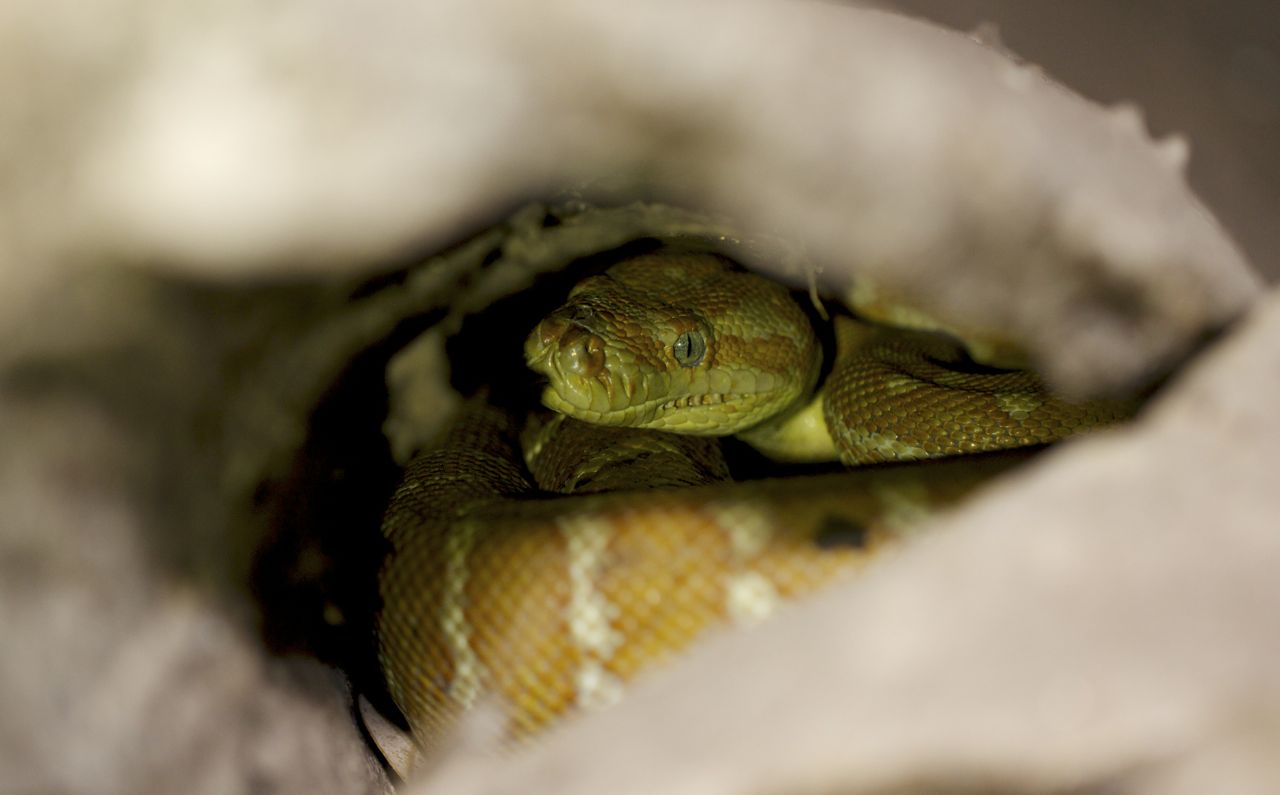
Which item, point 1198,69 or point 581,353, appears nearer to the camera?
point 1198,69

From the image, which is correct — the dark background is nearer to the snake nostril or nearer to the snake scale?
the snake scale

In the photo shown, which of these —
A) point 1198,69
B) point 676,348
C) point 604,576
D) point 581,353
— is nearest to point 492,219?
point 581,353

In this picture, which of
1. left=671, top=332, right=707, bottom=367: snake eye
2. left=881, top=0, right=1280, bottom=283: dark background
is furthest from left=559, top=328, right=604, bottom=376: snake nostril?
left=881, top=0, right=1280, bottom=283: dark background

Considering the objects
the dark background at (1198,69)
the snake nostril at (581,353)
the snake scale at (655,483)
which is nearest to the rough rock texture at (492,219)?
the dark background at (1198,69)

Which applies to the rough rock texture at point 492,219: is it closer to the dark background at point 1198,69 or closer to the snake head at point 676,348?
the dark background at point 1198,69

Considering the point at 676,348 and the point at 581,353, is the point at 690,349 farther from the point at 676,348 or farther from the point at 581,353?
the point at 581,353
